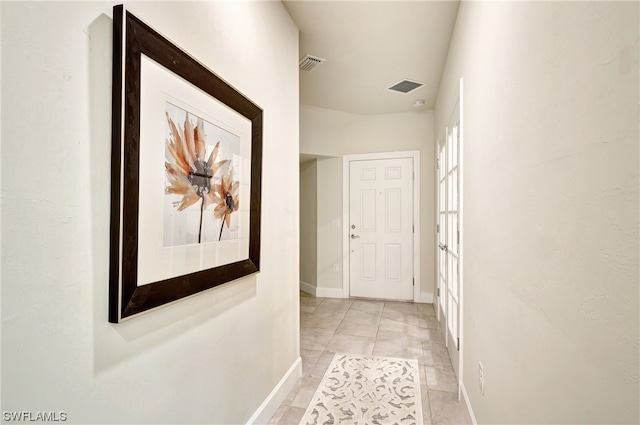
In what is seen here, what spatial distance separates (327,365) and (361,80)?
2.78 meters

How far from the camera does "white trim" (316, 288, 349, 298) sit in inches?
186

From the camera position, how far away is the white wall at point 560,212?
573 millimetres

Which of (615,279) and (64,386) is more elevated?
(615,279)

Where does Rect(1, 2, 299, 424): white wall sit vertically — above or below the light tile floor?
above

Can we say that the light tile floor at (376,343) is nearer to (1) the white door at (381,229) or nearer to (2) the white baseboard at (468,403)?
(2) the white baseboard at (468,403)

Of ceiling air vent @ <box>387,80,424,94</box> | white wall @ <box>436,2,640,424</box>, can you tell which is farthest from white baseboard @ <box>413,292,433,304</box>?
white wall @ <box>436,2,640,424</box>

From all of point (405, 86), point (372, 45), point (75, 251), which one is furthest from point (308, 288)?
point (75, 251)

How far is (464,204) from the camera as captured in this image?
2018 millimetres

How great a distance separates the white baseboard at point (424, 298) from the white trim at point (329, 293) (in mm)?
1040

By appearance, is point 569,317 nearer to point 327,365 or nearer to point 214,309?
point 214,309

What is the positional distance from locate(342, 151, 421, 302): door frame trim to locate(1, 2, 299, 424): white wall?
341cm

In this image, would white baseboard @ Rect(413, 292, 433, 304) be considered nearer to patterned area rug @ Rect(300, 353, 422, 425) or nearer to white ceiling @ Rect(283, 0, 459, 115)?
patterned area rug @ Rect(300, 353, 422, 425)

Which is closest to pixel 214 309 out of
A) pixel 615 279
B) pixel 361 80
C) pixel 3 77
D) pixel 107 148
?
pixel 107 148

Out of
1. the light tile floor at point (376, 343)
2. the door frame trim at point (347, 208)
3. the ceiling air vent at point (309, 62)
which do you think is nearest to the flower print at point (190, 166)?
the light tile floor at point (376, 343)
